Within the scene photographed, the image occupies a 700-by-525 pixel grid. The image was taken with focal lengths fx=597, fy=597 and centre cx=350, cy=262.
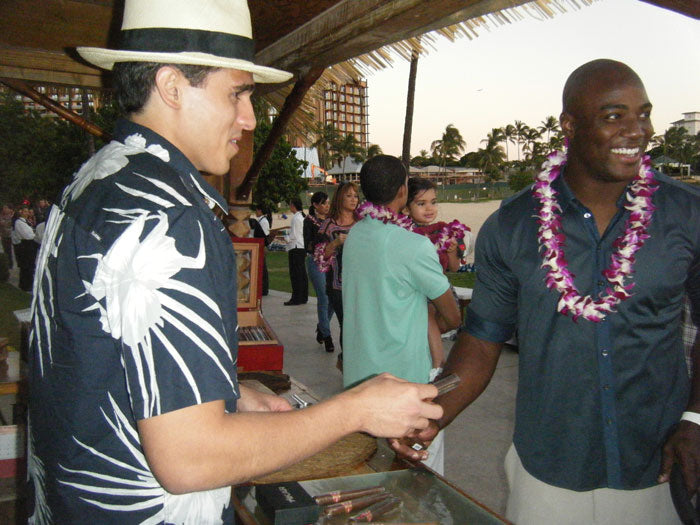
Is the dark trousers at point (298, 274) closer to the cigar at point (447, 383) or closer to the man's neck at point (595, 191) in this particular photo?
the man's neck at point (595, 191)

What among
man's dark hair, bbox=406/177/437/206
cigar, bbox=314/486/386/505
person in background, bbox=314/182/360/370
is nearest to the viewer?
cigar, bbox=314/486/386/505

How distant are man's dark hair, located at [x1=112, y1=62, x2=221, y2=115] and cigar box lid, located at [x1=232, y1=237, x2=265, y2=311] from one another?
9.86 feet

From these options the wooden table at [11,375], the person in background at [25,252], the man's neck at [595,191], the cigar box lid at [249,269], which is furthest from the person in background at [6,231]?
the man's neck at [595,191]

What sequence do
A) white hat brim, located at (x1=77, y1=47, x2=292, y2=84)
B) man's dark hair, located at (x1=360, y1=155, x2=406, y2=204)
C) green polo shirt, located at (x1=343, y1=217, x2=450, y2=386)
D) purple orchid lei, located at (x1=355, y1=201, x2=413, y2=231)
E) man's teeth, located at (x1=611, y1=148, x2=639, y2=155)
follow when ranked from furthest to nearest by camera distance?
man's dark hair, located at (x1=360, y1=155, x2=406, y2=204) → purple orchid lei, located at (x1=355, y1=201, x2=413, y2=231) → green polo shirt, located at (x1=343, y1=217, x2=450, y2=386) → man's teeth, located at (x1=611, y1=148, x2=639, y2=155) → white hat brim, located at (x1=77, y1=47, x2=292, y2=84)

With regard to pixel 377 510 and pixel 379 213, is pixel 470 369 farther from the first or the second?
pixel 379 213

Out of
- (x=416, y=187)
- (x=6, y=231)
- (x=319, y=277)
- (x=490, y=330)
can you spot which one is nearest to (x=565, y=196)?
(x=490, y=330)

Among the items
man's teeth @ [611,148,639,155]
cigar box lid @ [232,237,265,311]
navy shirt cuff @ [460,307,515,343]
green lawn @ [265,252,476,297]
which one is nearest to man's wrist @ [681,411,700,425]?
navy shirt cuff @ [460,307,515,343]

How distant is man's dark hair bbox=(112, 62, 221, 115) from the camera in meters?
1.23

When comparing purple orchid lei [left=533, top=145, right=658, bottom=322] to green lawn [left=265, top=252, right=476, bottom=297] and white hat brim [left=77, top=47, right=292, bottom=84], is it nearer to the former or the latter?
white hat brim [left=77, top=47, right=292, bottom=84]

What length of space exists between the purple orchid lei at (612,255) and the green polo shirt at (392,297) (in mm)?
865

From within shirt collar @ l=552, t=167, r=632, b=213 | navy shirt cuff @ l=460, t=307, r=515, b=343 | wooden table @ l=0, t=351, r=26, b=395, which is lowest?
wooden table @ l=0, t=351, r=26, b=395

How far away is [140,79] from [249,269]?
321 cm

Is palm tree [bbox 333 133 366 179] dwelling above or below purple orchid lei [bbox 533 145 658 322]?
above

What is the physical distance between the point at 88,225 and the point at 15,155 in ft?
94.0
